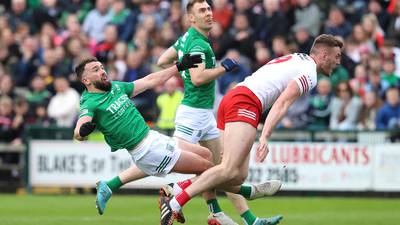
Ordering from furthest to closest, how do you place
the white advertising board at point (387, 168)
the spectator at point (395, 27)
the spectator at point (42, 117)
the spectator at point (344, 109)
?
the spectator at point (42, 117), the spectator at point (395, 27), the spectator at point (344, 109), the white advertising board at point (387, 168)

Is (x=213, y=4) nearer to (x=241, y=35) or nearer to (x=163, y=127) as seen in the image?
(x=241, y=35)

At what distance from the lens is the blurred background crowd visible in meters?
20.4

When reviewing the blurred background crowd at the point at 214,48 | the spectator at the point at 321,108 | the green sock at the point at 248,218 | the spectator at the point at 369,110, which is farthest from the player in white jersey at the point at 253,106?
the spectator at the point at 321,108

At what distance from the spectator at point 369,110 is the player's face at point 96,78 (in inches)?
359

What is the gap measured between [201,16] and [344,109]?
756 centimetres

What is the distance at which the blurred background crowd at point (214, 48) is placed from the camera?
66.9 feet

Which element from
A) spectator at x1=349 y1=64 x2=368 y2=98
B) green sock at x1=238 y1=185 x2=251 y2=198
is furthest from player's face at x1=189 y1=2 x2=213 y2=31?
spectator at x1=349 y1=64 x2=368 y2=98

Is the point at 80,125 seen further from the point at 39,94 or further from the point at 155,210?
the point at 39,94

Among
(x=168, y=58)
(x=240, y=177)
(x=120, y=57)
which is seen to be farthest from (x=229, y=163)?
(x=120, y=57)

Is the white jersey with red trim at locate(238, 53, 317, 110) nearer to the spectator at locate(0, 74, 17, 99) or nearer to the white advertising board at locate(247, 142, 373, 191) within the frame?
the white advertising board at locate(247, 142, 373, 191)

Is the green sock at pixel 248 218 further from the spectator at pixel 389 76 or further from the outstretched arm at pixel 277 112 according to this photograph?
the spectator at pixel 389 76

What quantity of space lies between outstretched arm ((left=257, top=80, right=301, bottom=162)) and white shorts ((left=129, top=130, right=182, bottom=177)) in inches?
49.7

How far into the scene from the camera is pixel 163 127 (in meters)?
20.4

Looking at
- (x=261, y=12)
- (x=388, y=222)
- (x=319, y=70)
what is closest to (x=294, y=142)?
(x=261, y=12)
